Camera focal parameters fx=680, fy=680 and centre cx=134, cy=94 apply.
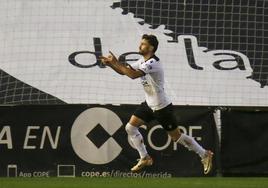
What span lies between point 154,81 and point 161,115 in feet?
1.72

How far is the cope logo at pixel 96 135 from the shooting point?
13117mm

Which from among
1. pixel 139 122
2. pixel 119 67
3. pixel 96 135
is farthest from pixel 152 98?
pixel 96 135

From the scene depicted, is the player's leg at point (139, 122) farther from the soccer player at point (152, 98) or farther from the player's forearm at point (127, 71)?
the player's forearm at point (127, 71)

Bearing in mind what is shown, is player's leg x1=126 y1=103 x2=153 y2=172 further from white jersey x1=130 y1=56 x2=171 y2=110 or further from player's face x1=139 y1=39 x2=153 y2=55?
player's face x1=139 y1=39 x2=153 y2=55

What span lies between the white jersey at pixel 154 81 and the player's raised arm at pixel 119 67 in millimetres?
223

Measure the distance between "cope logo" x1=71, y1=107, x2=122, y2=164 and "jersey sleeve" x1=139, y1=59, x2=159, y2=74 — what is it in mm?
3644

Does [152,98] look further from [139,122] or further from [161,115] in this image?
[139,122]

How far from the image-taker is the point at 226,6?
750 inches

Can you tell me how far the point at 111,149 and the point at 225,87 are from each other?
5.92 meters

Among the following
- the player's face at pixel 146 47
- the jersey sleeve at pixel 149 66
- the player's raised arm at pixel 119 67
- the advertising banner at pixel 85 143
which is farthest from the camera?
the advertising banner at pixel 85 143

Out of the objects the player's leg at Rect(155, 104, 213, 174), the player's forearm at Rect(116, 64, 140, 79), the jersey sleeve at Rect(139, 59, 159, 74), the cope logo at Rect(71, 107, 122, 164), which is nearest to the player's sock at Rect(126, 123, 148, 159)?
the player's leg at Rect(155, 104, 213, 174)

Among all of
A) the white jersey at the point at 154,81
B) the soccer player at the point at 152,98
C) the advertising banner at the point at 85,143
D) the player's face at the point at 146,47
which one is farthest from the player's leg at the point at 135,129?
→ the advertising banner at the point at 85,143

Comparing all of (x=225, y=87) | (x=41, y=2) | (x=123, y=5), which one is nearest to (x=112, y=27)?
(x=123, y=5)

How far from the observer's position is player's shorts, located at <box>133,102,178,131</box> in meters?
10.1
